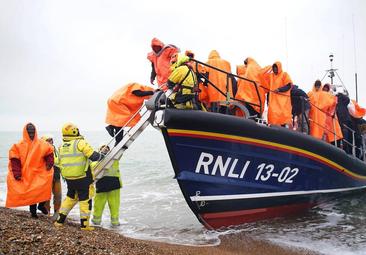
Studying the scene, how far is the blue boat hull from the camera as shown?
481 cm

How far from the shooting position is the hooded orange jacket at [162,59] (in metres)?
5.51

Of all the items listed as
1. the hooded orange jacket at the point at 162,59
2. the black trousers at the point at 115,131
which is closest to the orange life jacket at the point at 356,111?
the hooded orange jacket at the point at 162,59

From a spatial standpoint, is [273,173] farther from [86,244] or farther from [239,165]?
[86,244]

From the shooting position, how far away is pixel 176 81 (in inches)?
187

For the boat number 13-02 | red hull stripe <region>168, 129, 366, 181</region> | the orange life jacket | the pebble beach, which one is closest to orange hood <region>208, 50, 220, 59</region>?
red hull stripe <region>168, 129, 366, 181</region>

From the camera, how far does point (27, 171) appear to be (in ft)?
15.9

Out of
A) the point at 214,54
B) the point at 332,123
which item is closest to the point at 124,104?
the point at 214,54

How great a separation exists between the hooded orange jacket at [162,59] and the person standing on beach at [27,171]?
1941 mm

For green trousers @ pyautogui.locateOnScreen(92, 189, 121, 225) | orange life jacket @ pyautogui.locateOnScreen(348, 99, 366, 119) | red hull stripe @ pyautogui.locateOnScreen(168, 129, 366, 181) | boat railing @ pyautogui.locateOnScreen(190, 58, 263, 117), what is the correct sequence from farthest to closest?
orange life jacket @ pyautogui.locateOnScreen(348, 99, 366, 119), green trousers @ pyautogui.locateOnScreen(92, 189, 121, 225), boat railing @ pyautogui.locateOnScreen(190, 58, 263, 117), red hull stripe @ pyautogui.locateOnScreen(168, 129, 366, 181)

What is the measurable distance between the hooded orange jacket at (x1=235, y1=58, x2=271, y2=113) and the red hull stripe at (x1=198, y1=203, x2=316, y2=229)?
60.3 inches

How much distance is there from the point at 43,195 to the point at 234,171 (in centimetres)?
260

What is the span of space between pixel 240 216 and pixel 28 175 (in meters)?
2.98

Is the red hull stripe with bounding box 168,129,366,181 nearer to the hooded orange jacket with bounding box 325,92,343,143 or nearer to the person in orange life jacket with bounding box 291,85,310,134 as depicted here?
the person in orange life jacket with bounding box 291,85,310,134

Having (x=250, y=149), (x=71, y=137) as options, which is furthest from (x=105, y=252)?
(x=250, y=149)
